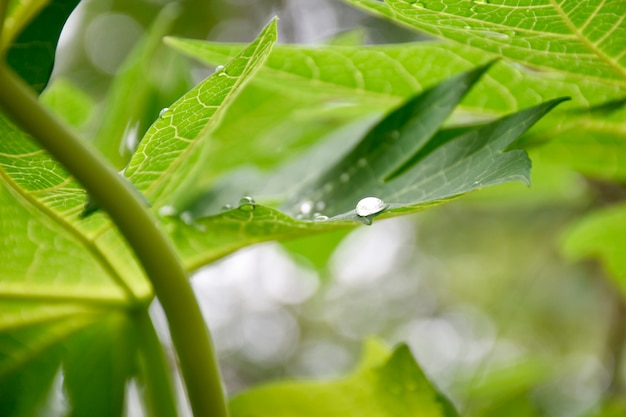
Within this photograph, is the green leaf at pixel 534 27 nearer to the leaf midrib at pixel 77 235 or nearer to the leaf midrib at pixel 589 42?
the leaf midrib at pixel 589 42

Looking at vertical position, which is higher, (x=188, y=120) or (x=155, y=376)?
(x=188, y=120)

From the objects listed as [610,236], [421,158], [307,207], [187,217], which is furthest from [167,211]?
[610,236]

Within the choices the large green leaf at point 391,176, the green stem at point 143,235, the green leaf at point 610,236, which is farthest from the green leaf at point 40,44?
the green leaf at point 610,236

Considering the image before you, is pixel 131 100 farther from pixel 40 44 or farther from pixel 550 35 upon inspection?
pixel 550 35

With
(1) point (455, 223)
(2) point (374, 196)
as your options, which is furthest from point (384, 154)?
(1) point (455, 223)

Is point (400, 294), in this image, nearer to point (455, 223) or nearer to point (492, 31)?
point (455, 223)
